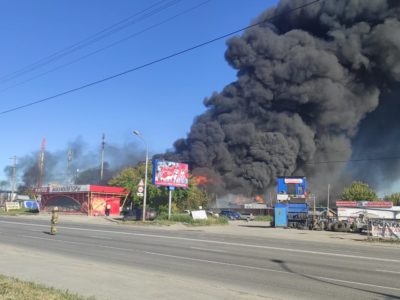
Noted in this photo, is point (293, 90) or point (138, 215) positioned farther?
point (293, 90)

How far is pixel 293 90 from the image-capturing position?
63.4 metres

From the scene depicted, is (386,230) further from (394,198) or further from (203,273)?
(394,198)

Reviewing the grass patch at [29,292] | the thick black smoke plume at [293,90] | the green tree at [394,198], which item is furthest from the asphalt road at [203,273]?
the green tree at [394,198]

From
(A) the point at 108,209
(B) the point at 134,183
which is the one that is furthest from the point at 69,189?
(B) the point at 134,183

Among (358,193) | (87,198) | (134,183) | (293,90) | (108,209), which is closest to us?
(87,198)

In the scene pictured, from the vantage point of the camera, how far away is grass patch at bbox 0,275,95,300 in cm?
652

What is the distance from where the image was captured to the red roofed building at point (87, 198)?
54.2 meters

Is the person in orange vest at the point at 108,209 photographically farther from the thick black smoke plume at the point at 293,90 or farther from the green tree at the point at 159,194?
the thick black smoke plume at the point at 293,90

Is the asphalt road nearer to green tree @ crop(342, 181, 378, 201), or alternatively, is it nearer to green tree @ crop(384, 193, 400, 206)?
green tree @ crop(342, 181, 378, 201)

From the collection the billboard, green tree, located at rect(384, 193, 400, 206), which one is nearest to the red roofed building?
the billboard

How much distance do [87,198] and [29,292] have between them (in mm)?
48711

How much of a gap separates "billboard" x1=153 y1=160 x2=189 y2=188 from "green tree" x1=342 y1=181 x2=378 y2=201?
54118 mm

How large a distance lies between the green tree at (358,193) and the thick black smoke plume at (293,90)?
846 inches

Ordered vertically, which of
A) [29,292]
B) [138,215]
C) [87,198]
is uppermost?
[87,198]
